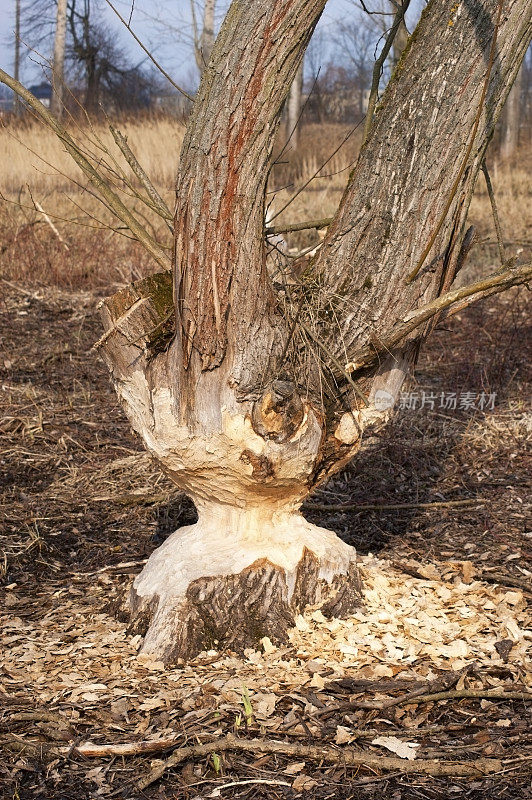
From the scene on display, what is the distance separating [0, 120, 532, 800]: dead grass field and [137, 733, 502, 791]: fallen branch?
0.02 metres

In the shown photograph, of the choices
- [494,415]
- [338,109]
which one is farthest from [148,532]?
[338,109]

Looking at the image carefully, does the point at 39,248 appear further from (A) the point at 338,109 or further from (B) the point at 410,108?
(A) the point at 338,109

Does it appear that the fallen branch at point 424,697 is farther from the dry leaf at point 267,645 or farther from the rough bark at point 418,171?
the rough bark at point 418,171

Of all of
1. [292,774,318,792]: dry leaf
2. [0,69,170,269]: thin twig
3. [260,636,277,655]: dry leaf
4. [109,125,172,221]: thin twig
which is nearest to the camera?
[292,774,318,792]: dry leaf

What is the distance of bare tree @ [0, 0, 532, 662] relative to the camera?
250 cm

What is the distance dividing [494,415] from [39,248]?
5.96 meters

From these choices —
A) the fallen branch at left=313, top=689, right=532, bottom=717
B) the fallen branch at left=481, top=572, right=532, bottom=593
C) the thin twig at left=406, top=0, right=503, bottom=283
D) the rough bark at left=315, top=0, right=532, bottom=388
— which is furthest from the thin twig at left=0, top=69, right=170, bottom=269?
the fallen branch at left=481, top=572, right=532, bottom=593

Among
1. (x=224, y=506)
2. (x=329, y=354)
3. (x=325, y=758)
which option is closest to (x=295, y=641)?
(x=224, y=506)

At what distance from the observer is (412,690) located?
258 centimetres

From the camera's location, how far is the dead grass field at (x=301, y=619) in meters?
2.27

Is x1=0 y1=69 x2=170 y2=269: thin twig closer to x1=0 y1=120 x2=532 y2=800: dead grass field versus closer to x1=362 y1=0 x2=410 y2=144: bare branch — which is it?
x1=0 y1=120 x2=532 y2=800: dead grass field

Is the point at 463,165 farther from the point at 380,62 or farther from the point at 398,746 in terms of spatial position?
the point at 398,746

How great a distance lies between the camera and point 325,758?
227 centimetres

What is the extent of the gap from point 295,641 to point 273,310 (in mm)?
1154
